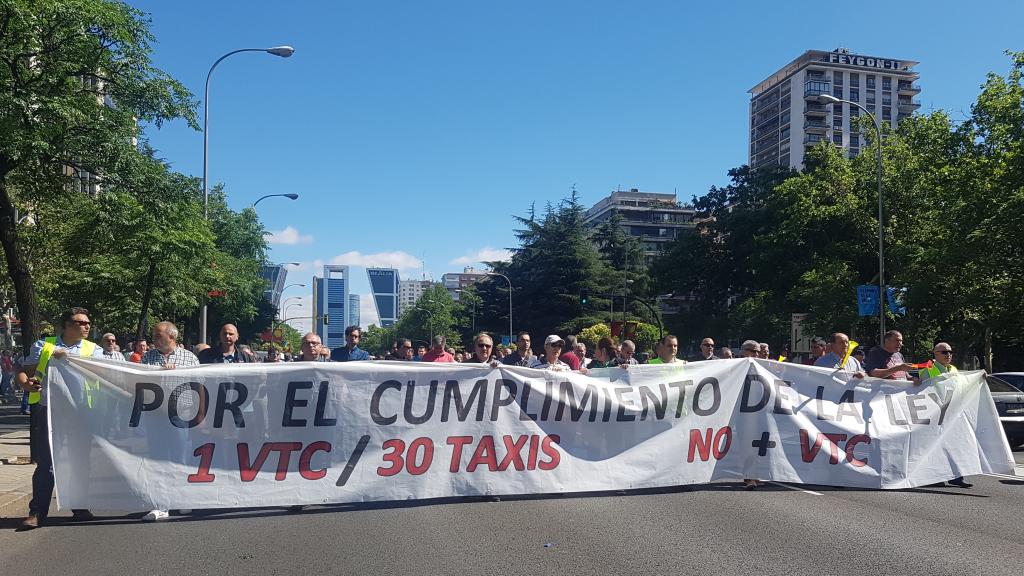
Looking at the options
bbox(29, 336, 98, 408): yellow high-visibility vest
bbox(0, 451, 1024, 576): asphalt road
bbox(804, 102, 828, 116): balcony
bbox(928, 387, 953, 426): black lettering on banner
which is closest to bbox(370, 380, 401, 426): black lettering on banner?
bbox(0, 451, 1024, 576): asphalt road

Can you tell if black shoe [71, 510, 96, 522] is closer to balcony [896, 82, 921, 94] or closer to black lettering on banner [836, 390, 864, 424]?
black lettering on banner [836, 390, 864, 424]

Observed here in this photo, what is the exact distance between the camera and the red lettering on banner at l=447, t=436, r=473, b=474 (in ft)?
27.8

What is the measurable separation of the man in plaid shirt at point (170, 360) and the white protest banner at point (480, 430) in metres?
0.02

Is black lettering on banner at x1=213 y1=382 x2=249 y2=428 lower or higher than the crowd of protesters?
lower

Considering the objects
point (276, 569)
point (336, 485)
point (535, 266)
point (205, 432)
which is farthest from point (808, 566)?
point (535, 266)

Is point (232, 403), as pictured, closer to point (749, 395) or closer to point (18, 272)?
point (749, 395)

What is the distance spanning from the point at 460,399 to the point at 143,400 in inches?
110

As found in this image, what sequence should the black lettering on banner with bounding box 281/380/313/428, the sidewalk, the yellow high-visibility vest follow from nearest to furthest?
the yellow high-visibility vest, the black lettering on banner with bounding box 281/380/313/428, the sidewalk

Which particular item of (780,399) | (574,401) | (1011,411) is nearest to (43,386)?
(574,401)

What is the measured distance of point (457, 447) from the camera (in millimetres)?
8531

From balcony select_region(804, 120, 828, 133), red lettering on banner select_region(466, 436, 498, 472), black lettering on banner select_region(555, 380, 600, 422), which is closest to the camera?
red lettering on banner select_region(466, 436, 498, 472)

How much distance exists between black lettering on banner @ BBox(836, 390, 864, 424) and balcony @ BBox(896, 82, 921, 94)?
130122 millimetres

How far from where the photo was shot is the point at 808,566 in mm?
6016

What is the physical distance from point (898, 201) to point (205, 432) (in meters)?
39.2
